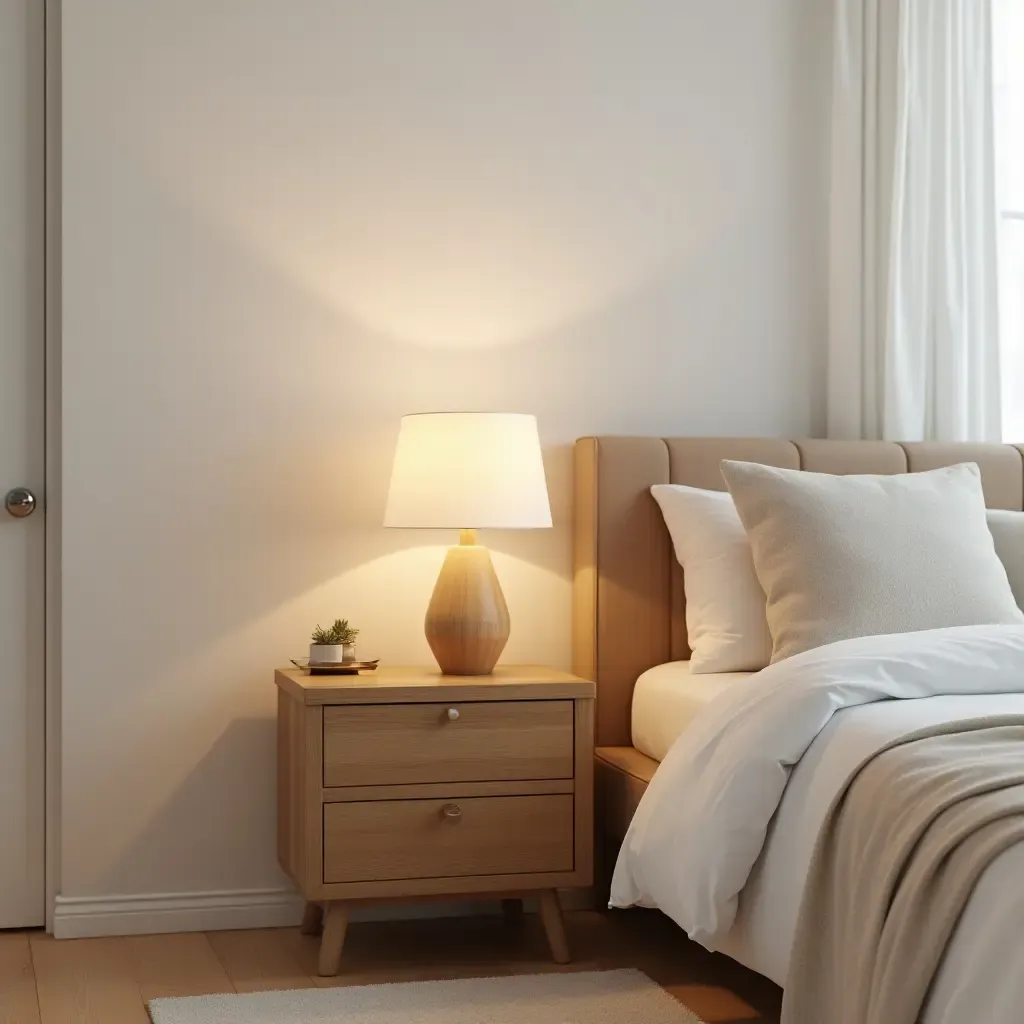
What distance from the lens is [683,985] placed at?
2697 millimetres

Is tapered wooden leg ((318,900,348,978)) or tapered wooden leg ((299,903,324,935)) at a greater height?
tapered wooden leg ((318,900,348,978))

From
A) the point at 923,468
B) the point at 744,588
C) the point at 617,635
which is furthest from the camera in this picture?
the point at 923,468

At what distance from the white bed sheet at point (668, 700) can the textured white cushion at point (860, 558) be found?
156mm

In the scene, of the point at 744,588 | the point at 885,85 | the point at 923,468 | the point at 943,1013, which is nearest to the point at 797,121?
the point at 885,85

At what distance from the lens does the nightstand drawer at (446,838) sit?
2732mm

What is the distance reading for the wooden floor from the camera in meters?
2.59

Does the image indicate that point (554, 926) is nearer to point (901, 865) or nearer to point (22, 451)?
point (901, 865)

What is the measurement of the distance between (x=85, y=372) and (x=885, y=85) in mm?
2120

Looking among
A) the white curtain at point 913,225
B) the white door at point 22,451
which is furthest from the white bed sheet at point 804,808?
the white door at point 22,451

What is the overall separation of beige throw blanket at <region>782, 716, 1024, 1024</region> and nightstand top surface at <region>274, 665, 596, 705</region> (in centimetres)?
96

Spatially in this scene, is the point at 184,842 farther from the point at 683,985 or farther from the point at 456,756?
the point at 683,985

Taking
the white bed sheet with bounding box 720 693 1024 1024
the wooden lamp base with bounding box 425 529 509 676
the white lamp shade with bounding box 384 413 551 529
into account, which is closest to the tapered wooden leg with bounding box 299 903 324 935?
the wooden lamp base with bounding box 425 529 509 676

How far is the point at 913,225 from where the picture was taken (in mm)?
3576

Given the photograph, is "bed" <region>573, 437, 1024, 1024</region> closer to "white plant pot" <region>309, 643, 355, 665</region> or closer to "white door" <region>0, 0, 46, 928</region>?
"white plant pot" <region>309, 643, 355, 665</region>
